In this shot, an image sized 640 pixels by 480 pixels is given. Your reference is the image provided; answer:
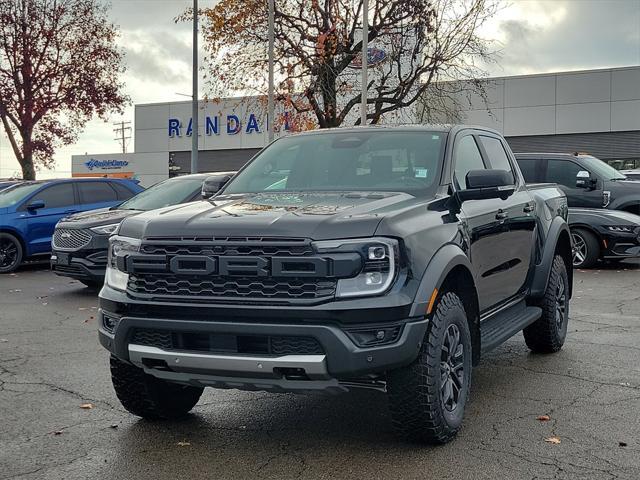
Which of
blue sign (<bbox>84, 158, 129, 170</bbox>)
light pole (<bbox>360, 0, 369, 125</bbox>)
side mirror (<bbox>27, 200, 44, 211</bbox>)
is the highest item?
light pole (<bbox>360, 0, 369, 125</bbox>)

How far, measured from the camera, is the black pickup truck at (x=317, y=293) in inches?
150

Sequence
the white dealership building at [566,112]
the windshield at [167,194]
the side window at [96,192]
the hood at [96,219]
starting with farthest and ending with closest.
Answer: the white dealership building at [566,112] < the side window at [96,192] < the windshield at [167,194] < the hood at [96,219]

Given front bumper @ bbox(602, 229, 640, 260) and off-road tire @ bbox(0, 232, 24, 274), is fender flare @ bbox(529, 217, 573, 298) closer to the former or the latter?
front bumper @ bbox(602, 229, 640, 260)

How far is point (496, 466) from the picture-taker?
407 centimetres

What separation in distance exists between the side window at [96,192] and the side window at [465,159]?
32.8ft

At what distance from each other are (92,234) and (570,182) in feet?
28.4

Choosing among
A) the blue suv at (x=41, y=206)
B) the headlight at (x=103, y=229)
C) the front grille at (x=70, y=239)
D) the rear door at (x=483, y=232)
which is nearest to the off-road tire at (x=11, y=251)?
the blue suv at (x=41, y=206)

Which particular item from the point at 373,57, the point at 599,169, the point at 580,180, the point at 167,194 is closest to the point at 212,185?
the point at 167,194

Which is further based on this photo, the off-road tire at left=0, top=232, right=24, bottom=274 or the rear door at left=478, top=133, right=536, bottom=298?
the off-road tire at left=0, top=232, right=24, bottom=274

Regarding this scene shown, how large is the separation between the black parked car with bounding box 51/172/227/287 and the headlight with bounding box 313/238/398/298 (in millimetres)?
6428

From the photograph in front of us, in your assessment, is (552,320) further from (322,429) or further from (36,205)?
(36,205)

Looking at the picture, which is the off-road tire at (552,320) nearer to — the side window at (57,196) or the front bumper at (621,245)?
the front bumper at (621,245)

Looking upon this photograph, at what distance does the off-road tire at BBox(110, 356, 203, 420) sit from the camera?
4.65 meters

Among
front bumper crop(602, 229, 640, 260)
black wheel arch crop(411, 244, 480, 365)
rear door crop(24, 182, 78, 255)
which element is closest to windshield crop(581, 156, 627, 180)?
front bumper crop(602, 229, 640, 260)
